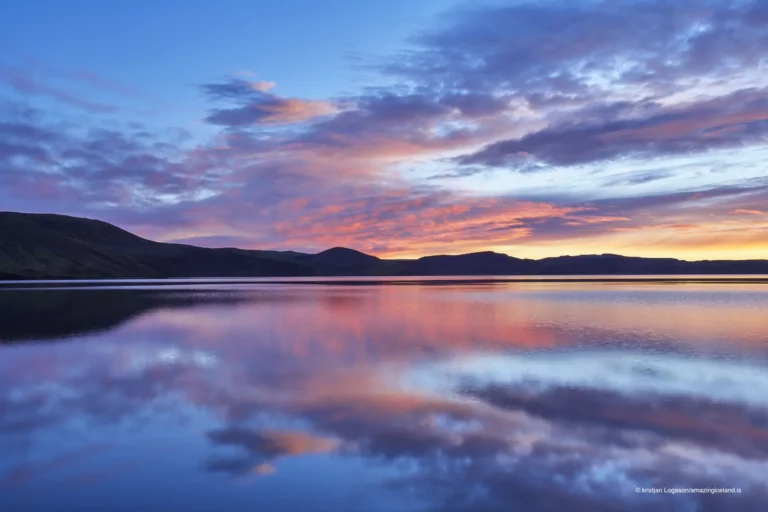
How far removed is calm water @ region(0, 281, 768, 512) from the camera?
10281 millimetres

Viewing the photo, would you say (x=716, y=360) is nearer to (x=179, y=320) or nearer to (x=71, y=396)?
(x=71, y=396)

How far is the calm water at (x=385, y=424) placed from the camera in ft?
33.7

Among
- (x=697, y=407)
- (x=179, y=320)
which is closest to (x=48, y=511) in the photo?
(x=697, y=407)

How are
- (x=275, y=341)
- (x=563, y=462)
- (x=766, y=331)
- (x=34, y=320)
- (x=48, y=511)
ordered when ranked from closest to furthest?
(x=48, y=511), (x=563, y=462), (x=275, y=341), (x=766, y=331), (x=34, y=320)

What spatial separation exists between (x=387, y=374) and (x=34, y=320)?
37625mm

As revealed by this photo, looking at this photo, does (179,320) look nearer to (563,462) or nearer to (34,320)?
(34,320)

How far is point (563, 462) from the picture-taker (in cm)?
1171

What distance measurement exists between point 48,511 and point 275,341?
2274cm

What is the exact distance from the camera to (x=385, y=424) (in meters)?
14.6

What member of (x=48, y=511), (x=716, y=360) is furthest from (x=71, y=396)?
(x=716, y=360)

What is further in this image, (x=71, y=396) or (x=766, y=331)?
(x=766, y=331)

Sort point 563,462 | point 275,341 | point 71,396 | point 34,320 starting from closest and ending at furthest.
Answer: point 563,462, point 71,396, point 275,341, point 34,320

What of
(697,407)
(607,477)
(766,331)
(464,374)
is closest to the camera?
(607,477)

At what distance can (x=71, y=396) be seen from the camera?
1883cm
